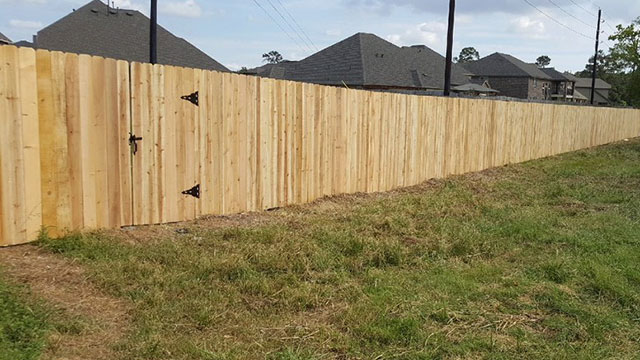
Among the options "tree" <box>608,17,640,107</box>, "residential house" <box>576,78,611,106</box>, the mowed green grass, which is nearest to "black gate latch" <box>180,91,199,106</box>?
the mowed green grass

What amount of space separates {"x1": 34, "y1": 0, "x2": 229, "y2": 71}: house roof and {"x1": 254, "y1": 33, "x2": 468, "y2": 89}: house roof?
11876 millimetres

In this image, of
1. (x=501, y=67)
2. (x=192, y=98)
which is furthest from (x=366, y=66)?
(x=501, y=67)

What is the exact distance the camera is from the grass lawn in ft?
11.8

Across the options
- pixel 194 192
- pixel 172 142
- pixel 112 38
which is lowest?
pixel 194 192

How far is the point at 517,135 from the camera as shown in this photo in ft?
50.5

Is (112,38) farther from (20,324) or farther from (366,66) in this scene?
(20,324)

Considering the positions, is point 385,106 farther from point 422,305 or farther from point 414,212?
point 422,305

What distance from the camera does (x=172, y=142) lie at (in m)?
6.20

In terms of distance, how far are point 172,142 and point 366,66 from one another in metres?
27.3

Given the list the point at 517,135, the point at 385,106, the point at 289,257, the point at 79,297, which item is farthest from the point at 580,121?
the point at 79,297

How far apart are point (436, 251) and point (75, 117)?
381cm

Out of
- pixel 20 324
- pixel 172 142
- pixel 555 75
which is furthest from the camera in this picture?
pixel 555 75

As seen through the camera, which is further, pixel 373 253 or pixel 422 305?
pixel 373 253

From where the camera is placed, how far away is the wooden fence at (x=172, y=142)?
496 centimetres
